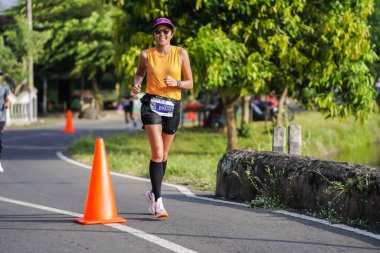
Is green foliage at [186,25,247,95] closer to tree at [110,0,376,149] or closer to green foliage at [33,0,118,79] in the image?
tree at [110,0,376,149]

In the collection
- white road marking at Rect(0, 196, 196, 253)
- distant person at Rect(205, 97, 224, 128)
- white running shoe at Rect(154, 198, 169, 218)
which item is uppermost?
distant person at Rect(205, 97, 224, 128)

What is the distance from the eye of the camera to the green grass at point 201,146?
48.2 feet

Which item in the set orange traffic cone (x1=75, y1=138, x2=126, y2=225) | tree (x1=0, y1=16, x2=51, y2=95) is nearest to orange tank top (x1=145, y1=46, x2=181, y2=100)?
orange traffic cone (x1=75, y1=138, x2=126, y2=225)

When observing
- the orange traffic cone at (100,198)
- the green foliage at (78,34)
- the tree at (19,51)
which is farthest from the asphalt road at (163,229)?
the green foliage at (78,34)

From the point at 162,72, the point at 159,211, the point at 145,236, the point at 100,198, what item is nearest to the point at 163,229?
the point at 145,236

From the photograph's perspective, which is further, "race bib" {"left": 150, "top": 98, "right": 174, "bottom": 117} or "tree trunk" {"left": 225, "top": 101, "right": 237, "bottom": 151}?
"tree trunk" {"left": 225, "top": 101, "right": 237, "bottom": 151}

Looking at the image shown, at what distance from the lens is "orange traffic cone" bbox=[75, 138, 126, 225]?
780cm

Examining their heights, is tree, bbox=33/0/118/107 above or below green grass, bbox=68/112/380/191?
above

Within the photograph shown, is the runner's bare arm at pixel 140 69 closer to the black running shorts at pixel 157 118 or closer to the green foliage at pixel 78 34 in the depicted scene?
the black running shorts at pixel 157 118

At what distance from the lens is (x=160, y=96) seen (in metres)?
8.29

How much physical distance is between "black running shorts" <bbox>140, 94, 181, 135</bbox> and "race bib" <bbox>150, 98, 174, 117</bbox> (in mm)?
34

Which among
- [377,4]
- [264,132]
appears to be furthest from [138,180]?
[264,132]

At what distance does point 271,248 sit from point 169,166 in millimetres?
8784

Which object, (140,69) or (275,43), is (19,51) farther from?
(140,69)
